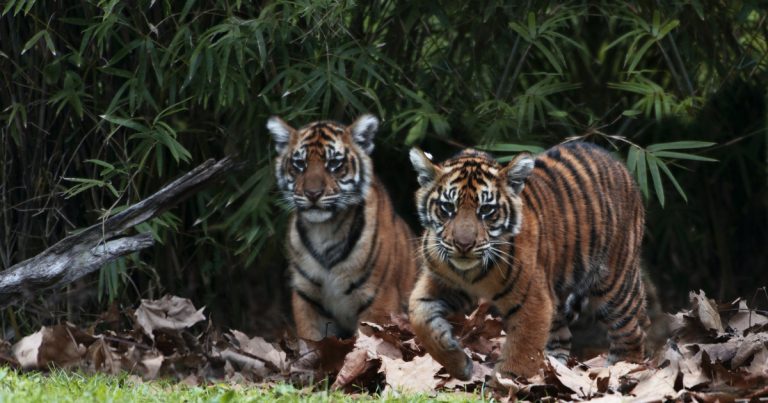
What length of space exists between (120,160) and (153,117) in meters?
0.33

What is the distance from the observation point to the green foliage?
6.18 meters

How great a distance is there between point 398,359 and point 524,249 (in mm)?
709

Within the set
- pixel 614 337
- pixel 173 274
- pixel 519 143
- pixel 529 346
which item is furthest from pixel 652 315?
pixel 173 274

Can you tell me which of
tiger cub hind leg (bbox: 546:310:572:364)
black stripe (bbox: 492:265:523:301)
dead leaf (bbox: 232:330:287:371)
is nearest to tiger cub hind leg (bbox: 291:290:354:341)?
dead leaf (bbox: 232:330:287:371)

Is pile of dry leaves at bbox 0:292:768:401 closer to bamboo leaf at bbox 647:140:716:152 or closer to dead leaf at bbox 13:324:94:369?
dead leaf at bbox 13:324:94:369

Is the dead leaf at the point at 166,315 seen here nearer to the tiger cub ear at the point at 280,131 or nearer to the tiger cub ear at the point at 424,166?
the tiger cub ear at the point at 280,131

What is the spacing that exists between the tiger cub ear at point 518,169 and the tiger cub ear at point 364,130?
4.06 feet

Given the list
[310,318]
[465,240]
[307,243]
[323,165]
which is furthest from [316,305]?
[465,240]

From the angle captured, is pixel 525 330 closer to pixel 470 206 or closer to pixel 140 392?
pixel 470 206

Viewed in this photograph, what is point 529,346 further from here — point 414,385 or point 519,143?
point 519,143

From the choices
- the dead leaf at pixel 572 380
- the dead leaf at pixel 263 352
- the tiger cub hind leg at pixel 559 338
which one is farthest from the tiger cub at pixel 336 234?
the dead leaf at pixel 572 380

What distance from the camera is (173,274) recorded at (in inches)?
274

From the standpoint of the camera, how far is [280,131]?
602 centimetres

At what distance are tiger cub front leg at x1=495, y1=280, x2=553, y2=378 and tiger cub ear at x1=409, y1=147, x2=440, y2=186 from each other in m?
0.61
